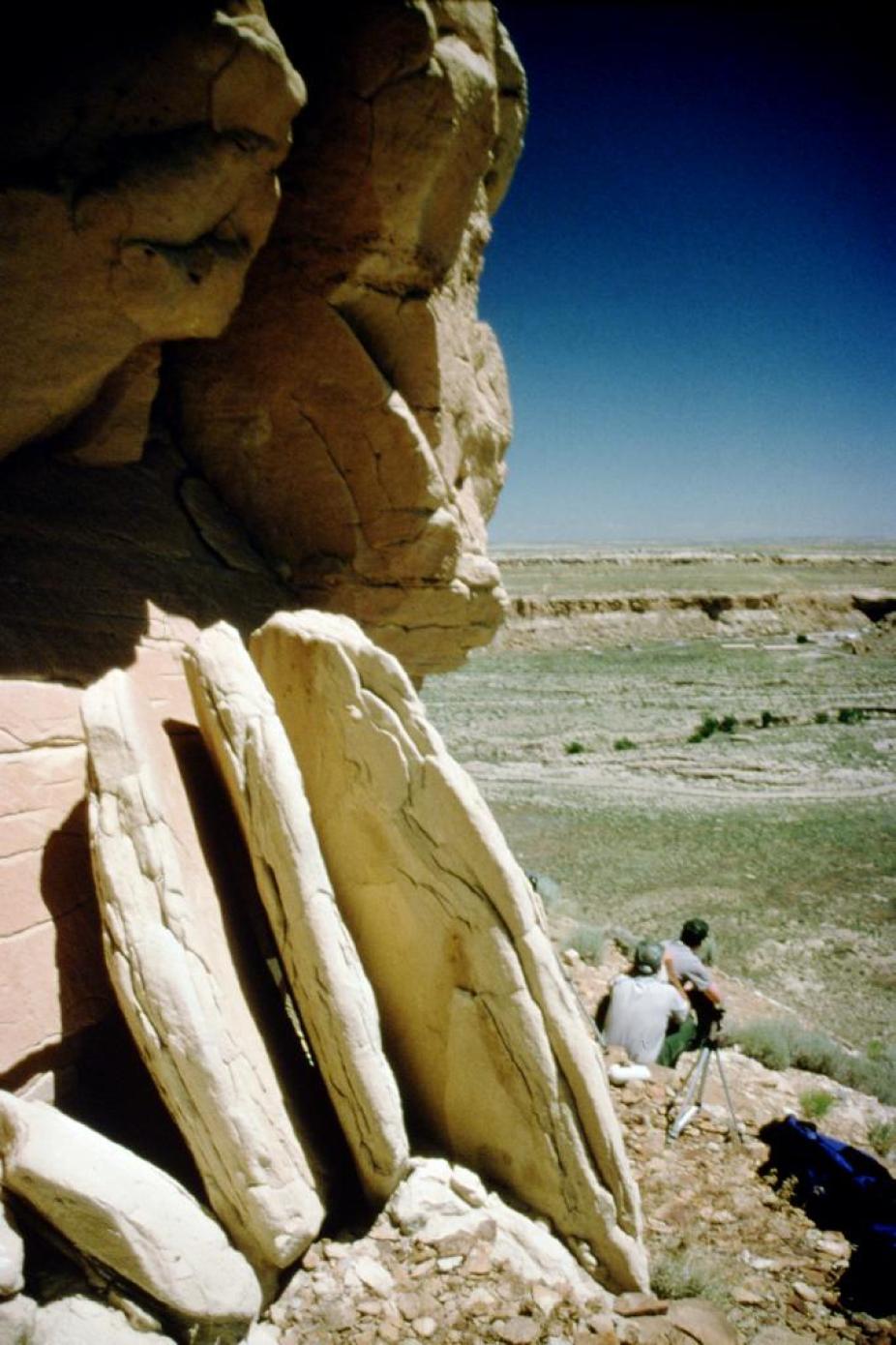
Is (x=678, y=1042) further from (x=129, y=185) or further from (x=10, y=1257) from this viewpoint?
(x=129, y=185)

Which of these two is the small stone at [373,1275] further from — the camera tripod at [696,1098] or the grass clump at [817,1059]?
the grass clump at [817,1059]

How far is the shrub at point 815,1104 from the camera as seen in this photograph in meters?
5.05

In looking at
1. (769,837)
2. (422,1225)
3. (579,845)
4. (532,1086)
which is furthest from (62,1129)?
(769,837)

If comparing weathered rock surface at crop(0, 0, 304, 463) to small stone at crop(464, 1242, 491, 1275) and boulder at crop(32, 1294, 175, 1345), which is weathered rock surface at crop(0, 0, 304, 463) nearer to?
boulder at crop(32, 1294, 175, 1345)

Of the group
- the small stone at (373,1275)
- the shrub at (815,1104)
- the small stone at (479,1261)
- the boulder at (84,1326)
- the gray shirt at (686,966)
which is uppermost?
the boulder at (84,1326)

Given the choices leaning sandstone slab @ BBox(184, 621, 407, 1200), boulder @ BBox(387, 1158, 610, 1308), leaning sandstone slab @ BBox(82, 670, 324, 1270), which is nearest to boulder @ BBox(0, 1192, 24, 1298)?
leaning sandstone slab @ BBox(82, 670, 324, 1270)

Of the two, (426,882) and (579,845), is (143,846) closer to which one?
(426,882)

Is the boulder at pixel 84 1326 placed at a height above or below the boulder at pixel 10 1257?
below

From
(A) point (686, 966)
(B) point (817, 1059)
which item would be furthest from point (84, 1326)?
(B) point (817, 1059)

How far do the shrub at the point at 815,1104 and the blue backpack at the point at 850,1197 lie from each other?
2.13ft

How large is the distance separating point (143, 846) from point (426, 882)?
1.05m

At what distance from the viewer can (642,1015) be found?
18.0ft

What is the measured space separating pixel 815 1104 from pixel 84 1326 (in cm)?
472

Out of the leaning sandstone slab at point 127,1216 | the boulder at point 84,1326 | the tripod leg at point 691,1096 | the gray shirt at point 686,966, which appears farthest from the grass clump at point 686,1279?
the gray shirt at point 686,966
